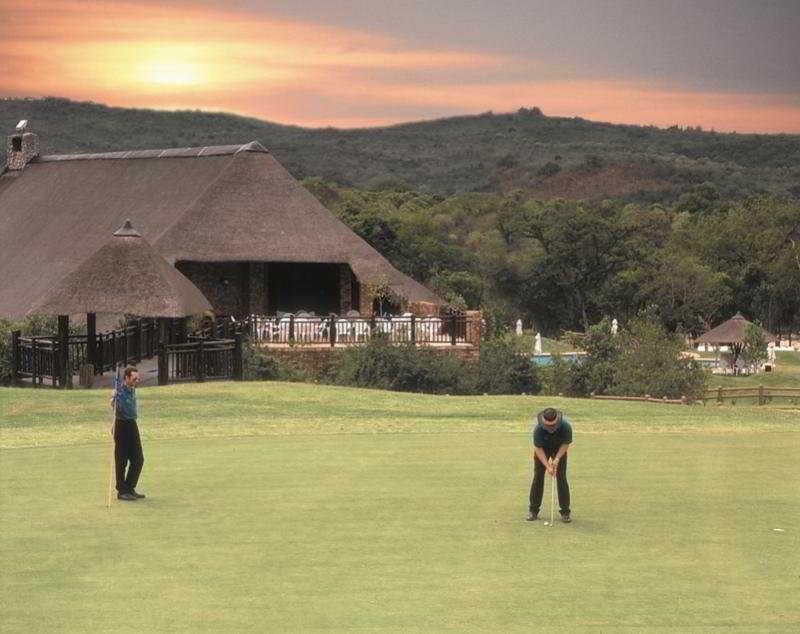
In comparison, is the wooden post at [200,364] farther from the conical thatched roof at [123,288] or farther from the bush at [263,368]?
the bush at [263,368]

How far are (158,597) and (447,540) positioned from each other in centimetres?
315

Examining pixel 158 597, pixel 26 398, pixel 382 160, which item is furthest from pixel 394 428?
pixel 382 160

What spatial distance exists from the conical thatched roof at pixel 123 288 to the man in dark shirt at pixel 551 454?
18.1 meters

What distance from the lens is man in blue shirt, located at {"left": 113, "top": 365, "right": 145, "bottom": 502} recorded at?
A: 51.5 feet

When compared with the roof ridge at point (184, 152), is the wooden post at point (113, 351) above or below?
below

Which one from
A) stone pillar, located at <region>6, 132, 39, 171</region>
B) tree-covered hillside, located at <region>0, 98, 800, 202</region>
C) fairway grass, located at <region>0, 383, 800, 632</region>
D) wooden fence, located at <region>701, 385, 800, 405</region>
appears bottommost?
fairway grass, located at <region>0, 383, 800, 632</region>

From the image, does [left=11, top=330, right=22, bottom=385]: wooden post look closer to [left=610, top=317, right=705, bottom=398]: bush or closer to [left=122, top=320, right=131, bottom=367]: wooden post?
[left=122, top=320, right=131, bottom=367]: wooden post

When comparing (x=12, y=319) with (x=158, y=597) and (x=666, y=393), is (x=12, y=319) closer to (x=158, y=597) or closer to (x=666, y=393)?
(x=666, y=393)

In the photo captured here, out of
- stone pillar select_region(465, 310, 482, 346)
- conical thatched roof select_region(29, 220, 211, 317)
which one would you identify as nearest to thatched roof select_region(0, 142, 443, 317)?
stone pillar select_region(465, 310, 482, 346)

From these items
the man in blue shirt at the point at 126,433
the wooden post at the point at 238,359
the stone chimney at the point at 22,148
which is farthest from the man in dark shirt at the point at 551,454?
the stone chimney at the point at 22,148

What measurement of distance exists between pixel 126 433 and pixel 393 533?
3.46m

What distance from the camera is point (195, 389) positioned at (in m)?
28.9

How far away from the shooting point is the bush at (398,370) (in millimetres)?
35500

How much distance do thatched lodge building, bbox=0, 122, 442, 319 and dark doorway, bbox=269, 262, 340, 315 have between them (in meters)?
0.03
